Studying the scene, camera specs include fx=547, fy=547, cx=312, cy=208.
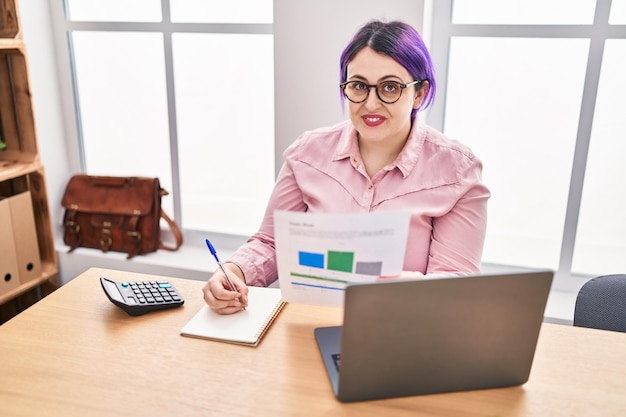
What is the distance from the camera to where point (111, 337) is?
3.81 ft

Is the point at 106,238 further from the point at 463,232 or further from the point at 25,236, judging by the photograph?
the point at 463,232

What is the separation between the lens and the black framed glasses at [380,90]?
4.63 ft

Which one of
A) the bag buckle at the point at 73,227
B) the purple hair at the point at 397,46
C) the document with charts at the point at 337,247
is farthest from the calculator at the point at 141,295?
the bag buckle at the point at 73,227

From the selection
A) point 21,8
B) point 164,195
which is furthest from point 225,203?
point 21,8

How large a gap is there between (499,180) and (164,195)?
57.2 inches

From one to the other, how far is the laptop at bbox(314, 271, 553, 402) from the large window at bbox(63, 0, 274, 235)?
5.39 feet

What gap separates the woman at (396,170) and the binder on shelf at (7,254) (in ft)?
4.02

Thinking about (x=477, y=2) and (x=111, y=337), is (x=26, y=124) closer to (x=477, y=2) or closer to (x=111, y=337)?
(x=111, y=337)

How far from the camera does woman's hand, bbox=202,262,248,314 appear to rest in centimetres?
125

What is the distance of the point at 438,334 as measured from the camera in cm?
92

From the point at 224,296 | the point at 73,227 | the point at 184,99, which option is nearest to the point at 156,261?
the point at 73,227

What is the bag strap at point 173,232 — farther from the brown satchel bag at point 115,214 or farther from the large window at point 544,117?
the large window at point 544,117

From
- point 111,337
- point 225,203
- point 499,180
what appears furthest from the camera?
point 225,203

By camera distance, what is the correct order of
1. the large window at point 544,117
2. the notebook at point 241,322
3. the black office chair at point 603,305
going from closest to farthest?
the notebook at point 241,322 → the black office chair at point 603,305 → the large window at point 544,117
